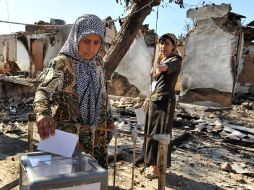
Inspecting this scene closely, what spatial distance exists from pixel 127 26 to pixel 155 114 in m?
3.67

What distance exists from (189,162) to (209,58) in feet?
18.9

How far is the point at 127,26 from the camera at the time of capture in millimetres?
7348

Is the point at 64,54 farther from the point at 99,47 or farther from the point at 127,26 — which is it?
the point at 127,26

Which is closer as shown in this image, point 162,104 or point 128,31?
point 162,104

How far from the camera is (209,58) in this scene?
34.0 feet

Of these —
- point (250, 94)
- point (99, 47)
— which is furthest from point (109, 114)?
point (250, 94)

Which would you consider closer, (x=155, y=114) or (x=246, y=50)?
(x=155, y=114)

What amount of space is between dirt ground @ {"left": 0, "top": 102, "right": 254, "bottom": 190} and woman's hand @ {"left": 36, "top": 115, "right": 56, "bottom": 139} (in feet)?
7.43

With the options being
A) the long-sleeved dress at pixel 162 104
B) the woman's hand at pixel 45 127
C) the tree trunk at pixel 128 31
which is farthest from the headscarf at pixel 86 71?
the tree trunk at pixel 128 31

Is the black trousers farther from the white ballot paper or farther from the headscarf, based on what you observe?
the white ballot paper

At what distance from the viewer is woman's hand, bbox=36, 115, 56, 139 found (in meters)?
1.76

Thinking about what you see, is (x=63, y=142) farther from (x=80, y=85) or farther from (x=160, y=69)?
(x=160, y=69)

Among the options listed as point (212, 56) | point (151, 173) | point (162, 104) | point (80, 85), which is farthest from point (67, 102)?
point (212, 56)

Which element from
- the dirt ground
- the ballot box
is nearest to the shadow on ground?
the dirt ground
